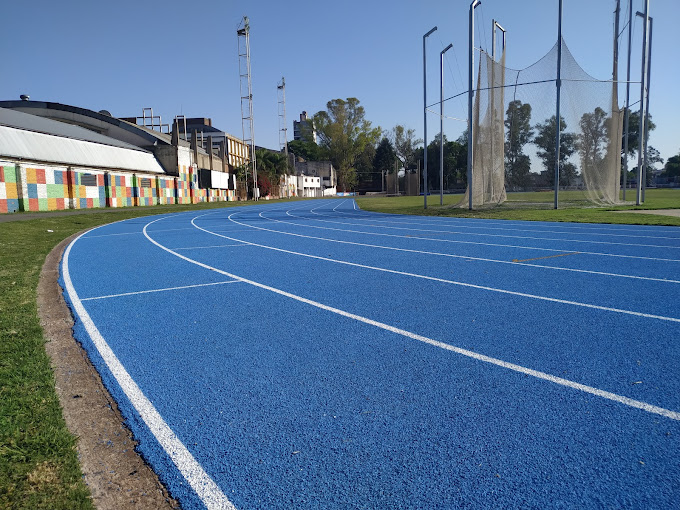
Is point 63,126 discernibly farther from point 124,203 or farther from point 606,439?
point 606,439

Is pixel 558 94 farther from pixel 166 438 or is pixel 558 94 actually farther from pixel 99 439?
pixel 99 439

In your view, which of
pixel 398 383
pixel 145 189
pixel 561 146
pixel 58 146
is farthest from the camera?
pixel 145 189

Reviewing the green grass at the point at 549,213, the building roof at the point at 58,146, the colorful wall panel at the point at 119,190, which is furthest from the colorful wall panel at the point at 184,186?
the green grass at the point at 549,213

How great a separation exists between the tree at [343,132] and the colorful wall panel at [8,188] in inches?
3457

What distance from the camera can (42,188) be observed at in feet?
89.4

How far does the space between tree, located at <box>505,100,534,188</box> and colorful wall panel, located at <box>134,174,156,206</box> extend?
28.7m

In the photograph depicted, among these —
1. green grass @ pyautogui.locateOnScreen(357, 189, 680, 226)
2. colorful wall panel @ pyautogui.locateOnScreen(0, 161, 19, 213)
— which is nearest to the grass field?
green grass @ pyautogui.locateOnScreen(357, 189, 680, 226)

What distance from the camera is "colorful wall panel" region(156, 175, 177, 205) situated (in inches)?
1655

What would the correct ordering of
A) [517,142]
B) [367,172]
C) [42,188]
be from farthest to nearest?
1. [367,172]
2. [42,188]
3. [517,142]

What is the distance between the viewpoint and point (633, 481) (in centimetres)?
235

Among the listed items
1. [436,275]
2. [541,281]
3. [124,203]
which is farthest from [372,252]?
[124,203]

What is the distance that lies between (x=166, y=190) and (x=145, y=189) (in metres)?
3.89

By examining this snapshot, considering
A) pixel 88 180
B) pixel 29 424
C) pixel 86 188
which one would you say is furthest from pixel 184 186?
pixel 29 424

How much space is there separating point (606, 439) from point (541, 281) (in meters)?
4.70
